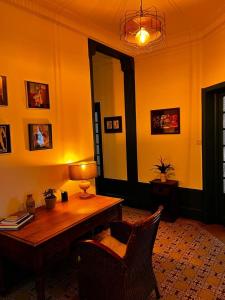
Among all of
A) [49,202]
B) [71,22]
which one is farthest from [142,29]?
[49,202]

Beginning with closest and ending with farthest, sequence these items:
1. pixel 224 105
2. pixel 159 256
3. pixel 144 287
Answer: pixel 144 287
pixel 159 256
pixel 224 105

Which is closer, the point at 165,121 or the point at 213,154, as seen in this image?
the point at 213,154

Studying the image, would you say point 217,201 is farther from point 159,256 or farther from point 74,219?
point 74,219

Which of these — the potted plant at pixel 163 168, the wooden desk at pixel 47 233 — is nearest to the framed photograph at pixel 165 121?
the potted plant at pixel 163 168

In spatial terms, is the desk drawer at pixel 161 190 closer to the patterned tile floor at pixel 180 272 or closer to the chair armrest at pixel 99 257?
the patterned tile floor at pixel 180 272

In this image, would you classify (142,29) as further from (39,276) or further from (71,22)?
(39,276)

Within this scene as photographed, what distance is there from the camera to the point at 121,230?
7.61ft

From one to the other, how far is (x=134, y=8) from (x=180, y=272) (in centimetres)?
311

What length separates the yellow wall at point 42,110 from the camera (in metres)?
2.46

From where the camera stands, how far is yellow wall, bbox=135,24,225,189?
3619mm

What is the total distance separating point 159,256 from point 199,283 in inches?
23.8

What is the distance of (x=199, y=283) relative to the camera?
2338mm

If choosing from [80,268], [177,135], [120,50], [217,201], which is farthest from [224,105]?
[80,268]

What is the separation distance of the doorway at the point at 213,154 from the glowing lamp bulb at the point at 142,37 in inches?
61.7
